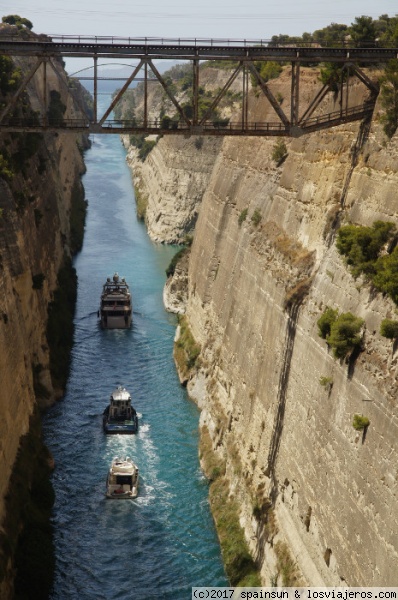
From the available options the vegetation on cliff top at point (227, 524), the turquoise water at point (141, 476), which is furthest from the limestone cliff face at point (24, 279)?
the vegetation on cliff top at point (227, 524)

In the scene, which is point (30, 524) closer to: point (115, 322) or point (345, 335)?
point (345, 335)

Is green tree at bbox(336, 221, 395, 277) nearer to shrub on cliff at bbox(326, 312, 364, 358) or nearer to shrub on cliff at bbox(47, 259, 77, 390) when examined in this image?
shrub on cliff at bbox(326, 312, 364, 358)

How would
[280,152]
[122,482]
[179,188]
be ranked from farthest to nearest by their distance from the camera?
[179,188] < [280,152] < [122,482]

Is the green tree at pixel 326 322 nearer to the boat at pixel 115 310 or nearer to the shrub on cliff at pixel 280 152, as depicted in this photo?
the shrub on cliff at pixel 280 152

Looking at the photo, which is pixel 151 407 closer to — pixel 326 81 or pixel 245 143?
pixel 245 143

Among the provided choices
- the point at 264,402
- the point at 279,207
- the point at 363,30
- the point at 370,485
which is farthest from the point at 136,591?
the point at 363,30

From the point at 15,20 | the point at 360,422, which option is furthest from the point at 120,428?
the point at 15,20
